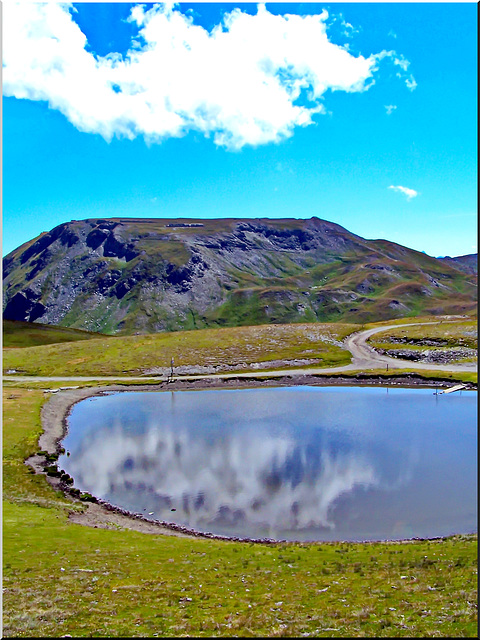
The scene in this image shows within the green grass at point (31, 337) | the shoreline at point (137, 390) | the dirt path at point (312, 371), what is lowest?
the shoreline at point (137, 390)

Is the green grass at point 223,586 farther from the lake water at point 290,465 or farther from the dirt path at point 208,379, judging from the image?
the dirt path at point 208,379

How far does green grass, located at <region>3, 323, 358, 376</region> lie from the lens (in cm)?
11769

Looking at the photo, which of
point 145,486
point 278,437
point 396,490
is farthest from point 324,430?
point 145,486

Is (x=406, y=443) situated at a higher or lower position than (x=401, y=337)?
lower

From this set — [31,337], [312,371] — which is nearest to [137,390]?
[312,371]

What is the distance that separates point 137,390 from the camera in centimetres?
9925

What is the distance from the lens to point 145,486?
145 ft

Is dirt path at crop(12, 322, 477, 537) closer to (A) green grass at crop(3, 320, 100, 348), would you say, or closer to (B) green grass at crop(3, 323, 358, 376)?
(B) green grass at crop(3, 323, 358, 376)

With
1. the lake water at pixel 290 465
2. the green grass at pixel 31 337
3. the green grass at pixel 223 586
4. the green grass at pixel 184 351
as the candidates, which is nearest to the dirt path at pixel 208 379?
the lake water at pixel 290 465

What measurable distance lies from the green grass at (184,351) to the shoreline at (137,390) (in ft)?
45.0

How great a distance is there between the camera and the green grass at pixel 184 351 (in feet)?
386

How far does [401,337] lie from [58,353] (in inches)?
3916

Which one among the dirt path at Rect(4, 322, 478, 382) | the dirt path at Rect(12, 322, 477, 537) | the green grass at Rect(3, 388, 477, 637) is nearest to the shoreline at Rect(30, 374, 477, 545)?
the dirt path at Rect(12, 322, 477, 537)

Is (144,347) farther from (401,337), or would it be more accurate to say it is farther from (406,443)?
(406,443)
